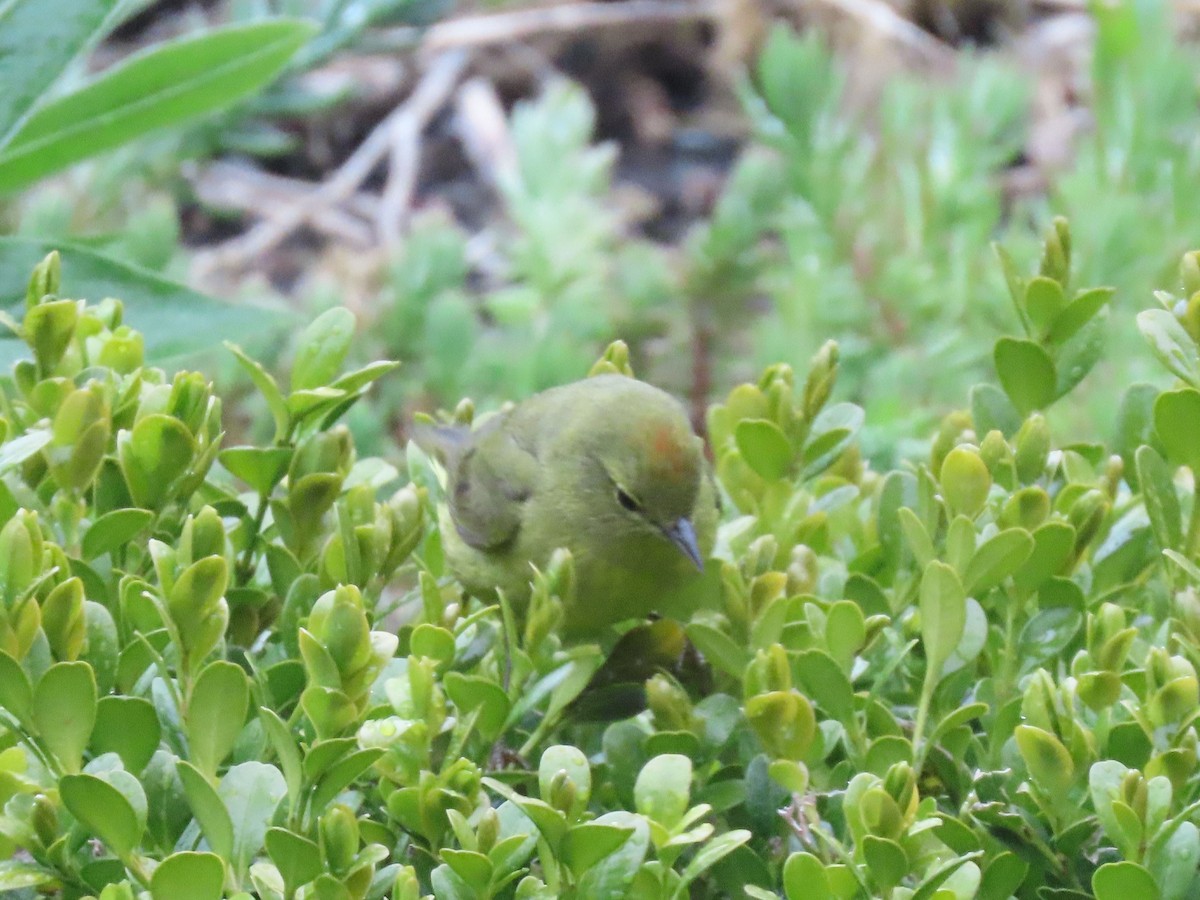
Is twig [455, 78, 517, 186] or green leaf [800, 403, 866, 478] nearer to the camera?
green leaf [800, 403, 866, 478]

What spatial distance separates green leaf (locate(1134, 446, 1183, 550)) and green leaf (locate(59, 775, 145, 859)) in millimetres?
792

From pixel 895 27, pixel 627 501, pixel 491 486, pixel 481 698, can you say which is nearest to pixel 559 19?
pixel 895 27

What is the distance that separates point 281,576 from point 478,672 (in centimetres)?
19

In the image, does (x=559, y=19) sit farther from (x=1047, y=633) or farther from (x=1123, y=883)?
(x=1123, y=883)

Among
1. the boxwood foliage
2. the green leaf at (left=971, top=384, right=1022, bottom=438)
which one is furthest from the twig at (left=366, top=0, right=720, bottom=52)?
the green leaf at (left=971, top=384, right=1022, bottom=438)

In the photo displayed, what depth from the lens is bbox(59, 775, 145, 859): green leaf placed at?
91cm

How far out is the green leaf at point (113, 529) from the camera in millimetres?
1139

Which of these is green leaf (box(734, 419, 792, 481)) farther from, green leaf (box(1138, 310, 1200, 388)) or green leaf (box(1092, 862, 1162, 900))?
green leaf (box(1092, 862, 1162, 900))

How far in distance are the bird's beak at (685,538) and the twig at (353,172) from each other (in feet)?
10.3

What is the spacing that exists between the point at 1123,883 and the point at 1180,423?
1.38ft

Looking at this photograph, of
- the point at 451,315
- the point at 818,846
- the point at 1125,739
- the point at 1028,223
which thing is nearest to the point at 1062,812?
the point at 1125,739

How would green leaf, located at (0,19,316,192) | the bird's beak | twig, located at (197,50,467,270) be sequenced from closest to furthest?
the bird's beak → green leaf, located at (0,19,316,192) → twig, located at (197,50,467,270)

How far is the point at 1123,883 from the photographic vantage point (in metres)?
0.95

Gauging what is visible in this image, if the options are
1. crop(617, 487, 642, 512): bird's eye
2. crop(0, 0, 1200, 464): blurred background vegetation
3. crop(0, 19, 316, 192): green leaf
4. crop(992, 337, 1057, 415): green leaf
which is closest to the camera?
crop(992, 337, 1057, 415): green leaf
